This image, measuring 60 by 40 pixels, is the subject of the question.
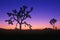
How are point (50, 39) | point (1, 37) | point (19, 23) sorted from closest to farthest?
point (1, 37) < point (50, 39) < point (19, 23)

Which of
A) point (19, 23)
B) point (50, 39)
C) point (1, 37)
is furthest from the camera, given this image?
point (19, 23)

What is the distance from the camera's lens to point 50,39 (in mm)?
15055

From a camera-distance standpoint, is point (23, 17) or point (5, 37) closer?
point (5, 37)

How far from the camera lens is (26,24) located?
140 ft

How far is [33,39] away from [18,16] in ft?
91.3

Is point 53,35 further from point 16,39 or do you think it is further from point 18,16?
point 18,16

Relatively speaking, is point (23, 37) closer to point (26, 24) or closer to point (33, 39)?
point (33, 39)

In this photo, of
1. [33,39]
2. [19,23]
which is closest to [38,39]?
[33,39]

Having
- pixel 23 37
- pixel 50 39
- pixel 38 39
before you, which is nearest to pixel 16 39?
pixel 23 37

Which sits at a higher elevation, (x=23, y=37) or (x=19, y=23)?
(x=19, y=23)

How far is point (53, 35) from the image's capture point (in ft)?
52.1

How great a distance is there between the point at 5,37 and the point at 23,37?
5.98ft

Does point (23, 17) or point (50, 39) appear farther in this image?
point (23, 17)

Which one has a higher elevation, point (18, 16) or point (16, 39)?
point (18, 16)
